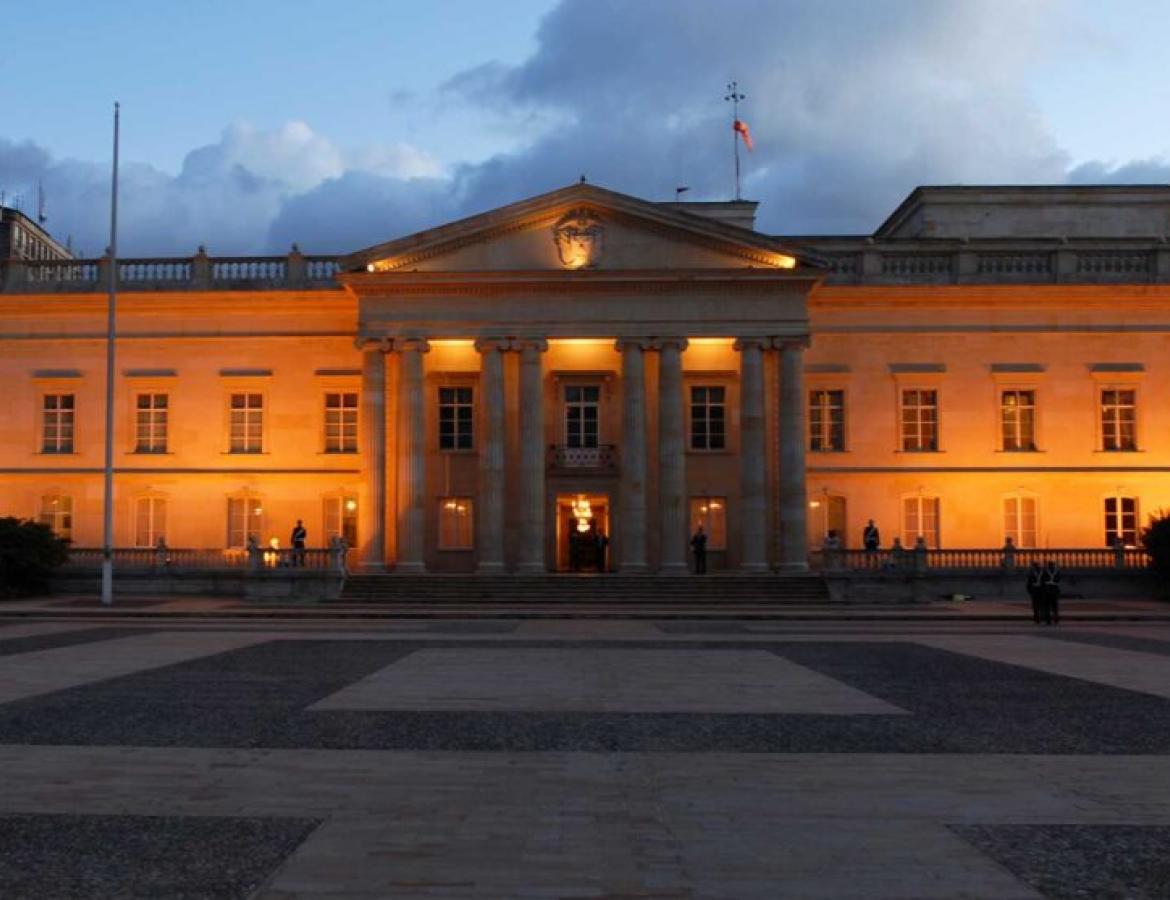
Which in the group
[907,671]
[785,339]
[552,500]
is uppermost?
[785,339]

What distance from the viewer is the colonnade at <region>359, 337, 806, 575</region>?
140 feet

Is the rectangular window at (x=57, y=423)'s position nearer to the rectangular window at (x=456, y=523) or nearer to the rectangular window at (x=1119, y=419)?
the rectangular window at (x=456, y=523)

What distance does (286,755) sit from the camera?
1113 cm

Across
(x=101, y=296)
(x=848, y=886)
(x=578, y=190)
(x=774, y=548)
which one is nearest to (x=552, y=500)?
(x=774, y=548)

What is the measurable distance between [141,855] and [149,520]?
137 ft

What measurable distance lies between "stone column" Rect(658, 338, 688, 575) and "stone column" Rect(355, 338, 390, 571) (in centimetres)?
982

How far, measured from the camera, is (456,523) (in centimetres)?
4575

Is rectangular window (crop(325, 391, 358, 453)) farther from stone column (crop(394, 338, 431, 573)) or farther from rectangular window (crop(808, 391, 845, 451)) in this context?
rectangular window (crop(808, 391, 845, 451))

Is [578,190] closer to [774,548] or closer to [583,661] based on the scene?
[774,548]

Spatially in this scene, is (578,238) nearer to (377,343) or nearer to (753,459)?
(377,343)

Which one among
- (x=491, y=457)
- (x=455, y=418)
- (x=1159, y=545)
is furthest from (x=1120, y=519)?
(x=455, y=418)

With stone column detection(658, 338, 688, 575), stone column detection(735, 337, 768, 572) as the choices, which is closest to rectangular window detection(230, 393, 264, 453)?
stone column detection(658, 338, 688, 575)

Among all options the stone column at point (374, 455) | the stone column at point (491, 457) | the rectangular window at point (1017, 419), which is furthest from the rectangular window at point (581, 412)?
the rectangular window at point (1017, 419)

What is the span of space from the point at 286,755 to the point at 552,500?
34225 mm
